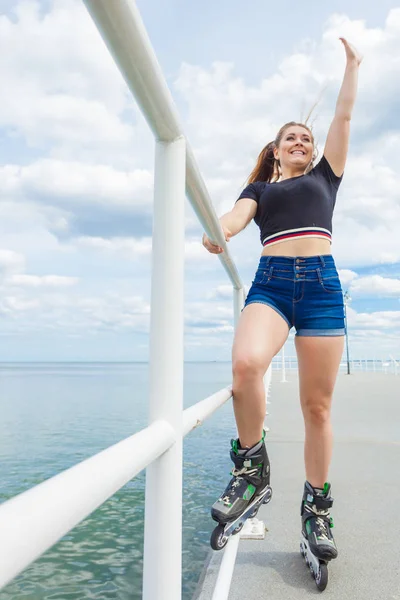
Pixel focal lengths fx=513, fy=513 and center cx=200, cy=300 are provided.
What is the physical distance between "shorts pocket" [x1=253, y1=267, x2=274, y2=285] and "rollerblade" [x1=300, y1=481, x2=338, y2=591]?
71 centimetres

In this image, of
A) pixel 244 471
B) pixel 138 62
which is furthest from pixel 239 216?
pixel 138 62

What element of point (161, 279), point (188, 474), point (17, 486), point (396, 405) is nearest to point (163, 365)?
point (161, 279)

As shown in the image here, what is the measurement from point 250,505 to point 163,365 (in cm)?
81

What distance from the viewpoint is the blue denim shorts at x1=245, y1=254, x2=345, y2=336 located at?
5.55ft

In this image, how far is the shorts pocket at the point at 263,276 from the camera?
1727 millimetres

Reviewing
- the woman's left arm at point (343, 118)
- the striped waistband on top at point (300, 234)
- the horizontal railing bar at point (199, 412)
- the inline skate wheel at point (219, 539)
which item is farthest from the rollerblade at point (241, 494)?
the woman's left arm at point (343, 118)

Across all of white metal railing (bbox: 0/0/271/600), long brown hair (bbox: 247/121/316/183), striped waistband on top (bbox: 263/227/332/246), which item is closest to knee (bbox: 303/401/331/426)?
striped waistband on top (bbox: 263/227/332/246)

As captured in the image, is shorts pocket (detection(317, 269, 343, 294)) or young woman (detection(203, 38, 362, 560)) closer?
young woman (detection(203, 38, 362, 560))

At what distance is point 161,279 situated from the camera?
86cm

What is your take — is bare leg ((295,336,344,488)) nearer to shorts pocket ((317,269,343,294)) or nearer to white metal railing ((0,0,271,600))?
shorts pocket ((317,269,343,294))

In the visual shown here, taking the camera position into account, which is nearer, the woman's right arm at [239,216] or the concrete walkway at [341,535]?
the concrete walkway at [341,535]

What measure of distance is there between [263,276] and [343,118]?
2.02 feet

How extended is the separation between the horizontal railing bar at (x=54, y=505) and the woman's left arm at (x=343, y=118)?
5.01 ft

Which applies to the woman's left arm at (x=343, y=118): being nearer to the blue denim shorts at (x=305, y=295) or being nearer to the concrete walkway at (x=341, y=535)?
the blue denim shorts at (x=305, y=295)
